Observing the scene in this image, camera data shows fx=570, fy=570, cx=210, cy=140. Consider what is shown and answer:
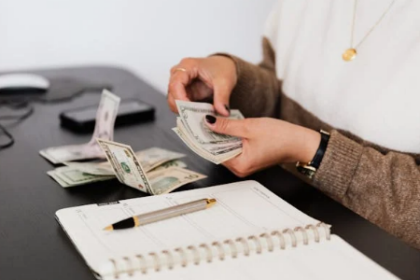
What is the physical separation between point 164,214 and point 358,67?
52cm

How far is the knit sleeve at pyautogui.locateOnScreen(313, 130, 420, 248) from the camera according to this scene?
866 millimetres

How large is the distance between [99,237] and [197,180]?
0.82 feet

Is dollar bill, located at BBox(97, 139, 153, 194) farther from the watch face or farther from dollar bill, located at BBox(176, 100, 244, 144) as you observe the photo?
the watch face

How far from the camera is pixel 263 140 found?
0.91 meters

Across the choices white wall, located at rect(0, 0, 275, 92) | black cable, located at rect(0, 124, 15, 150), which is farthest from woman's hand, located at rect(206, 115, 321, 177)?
white wall, located at rect(0, 0, 275, 92)

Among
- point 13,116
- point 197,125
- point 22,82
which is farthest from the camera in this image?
point 22,82

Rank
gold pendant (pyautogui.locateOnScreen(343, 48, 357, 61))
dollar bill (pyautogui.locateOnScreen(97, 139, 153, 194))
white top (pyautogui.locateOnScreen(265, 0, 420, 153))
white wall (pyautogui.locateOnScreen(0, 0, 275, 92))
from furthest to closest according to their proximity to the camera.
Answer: white wall (pyautogui.locateOnScreen(0, 0, 275, 92))
gold pendant (pyautogui.locateOnScreen(343, 48, 357, 61))
white top (pyautogui.locateOnScreen(265, 0, 420, 153))
dollar bill (pyautogui.locateOnScreen(97, 139, 153, 194))

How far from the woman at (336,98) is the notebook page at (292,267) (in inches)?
7.5

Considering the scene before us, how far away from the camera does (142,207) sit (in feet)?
2.60

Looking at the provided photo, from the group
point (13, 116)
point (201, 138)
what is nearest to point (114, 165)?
point (201, 138)

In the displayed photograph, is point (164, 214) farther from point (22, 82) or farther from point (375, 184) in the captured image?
point (22, 82)

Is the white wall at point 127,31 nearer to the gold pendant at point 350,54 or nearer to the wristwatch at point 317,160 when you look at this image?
the gold pendant at point 350,54

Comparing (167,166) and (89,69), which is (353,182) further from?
(89,69)

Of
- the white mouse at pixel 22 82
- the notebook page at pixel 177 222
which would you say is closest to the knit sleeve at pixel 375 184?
the notebook page at pixel 177 222
